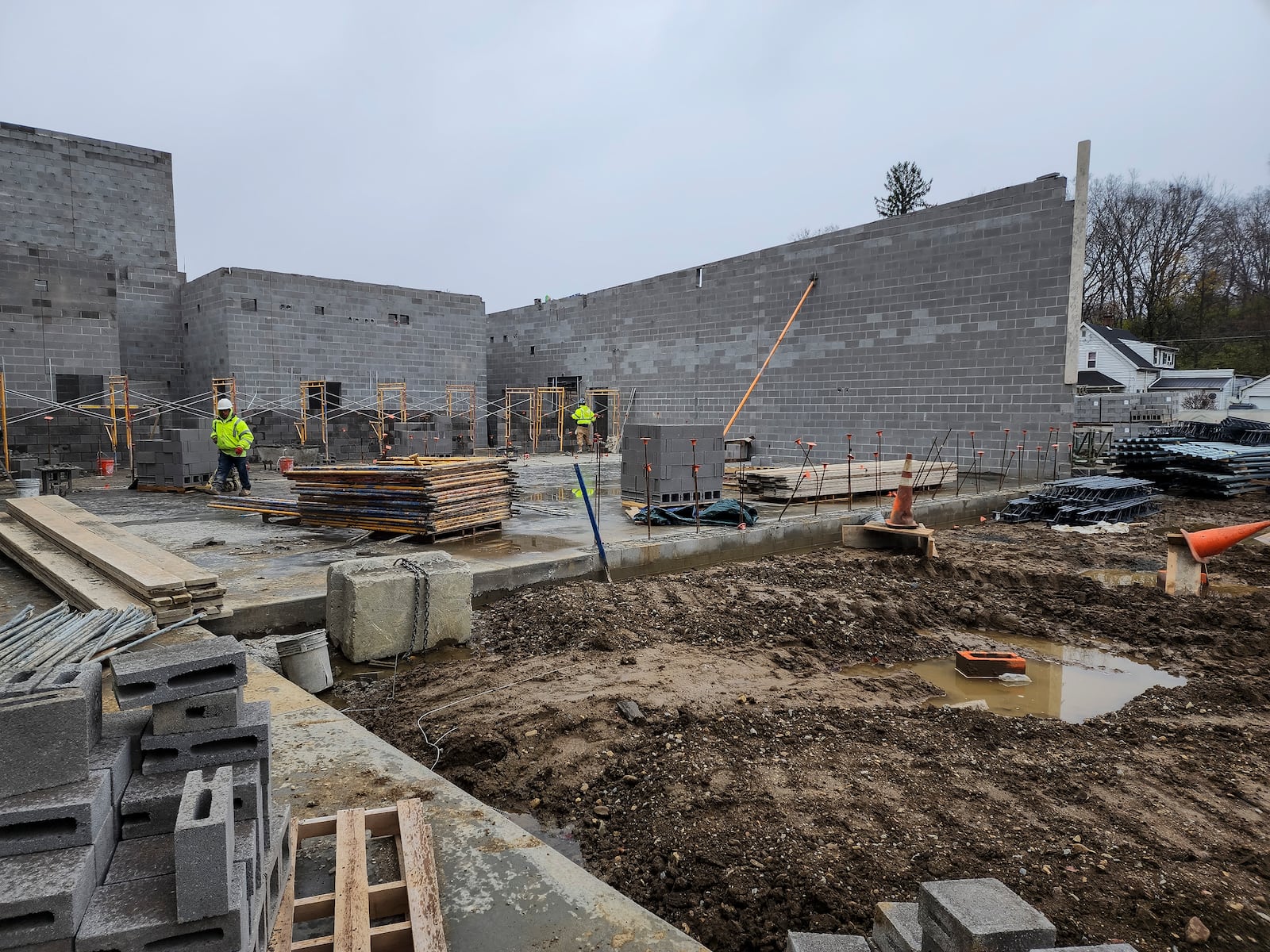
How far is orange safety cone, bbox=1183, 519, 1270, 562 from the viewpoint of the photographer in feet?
28.1

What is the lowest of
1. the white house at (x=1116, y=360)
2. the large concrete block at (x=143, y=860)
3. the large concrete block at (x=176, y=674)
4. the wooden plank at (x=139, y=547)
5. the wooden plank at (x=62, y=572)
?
the wooden plank at (x=62, y=572)

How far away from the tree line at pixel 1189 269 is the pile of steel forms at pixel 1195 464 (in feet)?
128

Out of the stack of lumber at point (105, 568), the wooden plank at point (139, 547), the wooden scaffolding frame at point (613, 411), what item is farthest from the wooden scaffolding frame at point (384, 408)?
the stack of lumber at point (105, 568)

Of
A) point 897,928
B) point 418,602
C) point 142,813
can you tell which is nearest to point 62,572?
point 418,602

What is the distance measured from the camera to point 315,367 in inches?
1048

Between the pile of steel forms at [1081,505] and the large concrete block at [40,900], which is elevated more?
the large concrete block at [40,900]

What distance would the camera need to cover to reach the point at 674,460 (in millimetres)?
12516

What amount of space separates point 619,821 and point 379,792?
1225 mm

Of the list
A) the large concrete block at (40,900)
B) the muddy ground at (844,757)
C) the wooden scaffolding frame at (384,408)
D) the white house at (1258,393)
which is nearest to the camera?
the large concrete block at (40,900)

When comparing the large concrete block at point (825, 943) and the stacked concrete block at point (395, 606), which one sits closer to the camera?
the large concrete block at point (825, 943)

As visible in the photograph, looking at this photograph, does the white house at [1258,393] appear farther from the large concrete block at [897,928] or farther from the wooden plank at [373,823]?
the wooden plank at [373,823]

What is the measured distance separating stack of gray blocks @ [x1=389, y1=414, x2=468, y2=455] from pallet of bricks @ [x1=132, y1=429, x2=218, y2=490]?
5942 millimetres

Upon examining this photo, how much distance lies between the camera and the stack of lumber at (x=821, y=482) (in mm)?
14391

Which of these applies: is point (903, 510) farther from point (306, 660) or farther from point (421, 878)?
point (421, 878)
